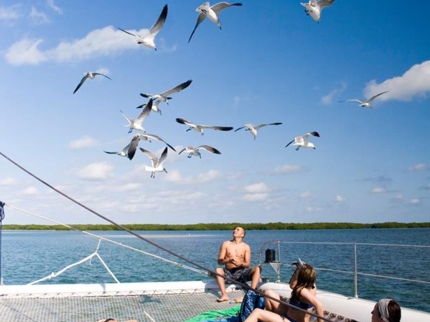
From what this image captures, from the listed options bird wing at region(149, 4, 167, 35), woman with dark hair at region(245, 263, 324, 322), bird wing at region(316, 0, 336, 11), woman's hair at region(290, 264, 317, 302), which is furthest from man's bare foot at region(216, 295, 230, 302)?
bird wing at region(316, 0, 336, 11)

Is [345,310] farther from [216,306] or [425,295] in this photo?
[425,295]

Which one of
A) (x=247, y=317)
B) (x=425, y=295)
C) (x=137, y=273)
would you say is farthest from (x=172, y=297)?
(x=137, y=273)

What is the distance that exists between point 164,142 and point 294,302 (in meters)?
4.86

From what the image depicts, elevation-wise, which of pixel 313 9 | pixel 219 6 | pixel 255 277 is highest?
pixel 313 9

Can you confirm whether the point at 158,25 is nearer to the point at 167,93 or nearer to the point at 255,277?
the point at 167,93

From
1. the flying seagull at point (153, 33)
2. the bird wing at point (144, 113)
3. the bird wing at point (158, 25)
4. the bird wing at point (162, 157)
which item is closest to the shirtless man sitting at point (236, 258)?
the bird wing at point (144, 113)

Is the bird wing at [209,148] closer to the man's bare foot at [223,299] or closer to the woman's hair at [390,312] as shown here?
the man's bare foot at [223,299]

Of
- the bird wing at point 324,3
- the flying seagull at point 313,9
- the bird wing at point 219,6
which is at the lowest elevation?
the bird wing at point 219,6

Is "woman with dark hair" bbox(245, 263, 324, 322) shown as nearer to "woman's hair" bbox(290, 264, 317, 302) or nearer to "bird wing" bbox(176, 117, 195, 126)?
"woman's hair" bbox(290, 264, 317, 302)

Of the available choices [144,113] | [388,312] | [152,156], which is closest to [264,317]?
[388,312]

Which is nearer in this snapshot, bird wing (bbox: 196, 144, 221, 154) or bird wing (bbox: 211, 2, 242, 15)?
bird wing (bbox: 211, 2, 242, 15)

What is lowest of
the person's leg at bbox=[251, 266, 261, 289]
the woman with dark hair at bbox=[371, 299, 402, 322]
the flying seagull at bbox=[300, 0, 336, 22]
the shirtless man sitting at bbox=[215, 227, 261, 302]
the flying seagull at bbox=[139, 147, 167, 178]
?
the woman with dark hair at bbox=[371, 299, 402, 322]

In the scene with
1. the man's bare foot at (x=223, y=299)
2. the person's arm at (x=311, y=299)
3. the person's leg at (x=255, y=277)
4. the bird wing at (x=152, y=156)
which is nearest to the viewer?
the person's arm at (x=311, y=299)

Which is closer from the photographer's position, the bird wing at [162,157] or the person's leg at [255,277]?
the person's leg at [255,277]
